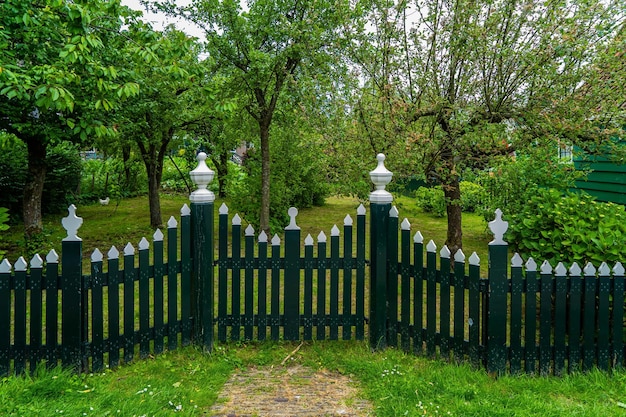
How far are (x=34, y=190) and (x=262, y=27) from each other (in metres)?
5.46

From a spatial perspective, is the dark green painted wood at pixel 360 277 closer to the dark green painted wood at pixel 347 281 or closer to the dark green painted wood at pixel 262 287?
the dark green painted wood at pixel 347 281

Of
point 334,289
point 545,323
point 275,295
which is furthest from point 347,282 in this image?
point 545,323

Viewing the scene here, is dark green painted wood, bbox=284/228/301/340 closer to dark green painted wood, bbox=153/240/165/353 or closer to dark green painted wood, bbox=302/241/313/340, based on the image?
dark green painted wood, bbox=302/241/313/340

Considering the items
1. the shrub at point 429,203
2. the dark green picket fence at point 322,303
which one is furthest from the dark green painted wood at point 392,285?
the shrub at point 429,203

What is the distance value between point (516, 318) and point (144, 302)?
10.5 ft

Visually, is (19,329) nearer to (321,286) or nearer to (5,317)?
(5,317)

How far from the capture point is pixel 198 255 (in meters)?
4.06

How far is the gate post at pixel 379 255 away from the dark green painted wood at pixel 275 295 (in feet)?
2.94

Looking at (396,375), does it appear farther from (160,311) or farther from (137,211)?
(137,211)

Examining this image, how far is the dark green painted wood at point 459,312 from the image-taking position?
3713 millimetres

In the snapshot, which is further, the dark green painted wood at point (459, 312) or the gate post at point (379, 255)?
the gate post at point (379, 255)

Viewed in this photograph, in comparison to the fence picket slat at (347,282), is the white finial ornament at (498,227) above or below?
above

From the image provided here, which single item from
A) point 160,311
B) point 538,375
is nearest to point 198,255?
point 160,311

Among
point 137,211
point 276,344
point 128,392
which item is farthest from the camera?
point 137,211
